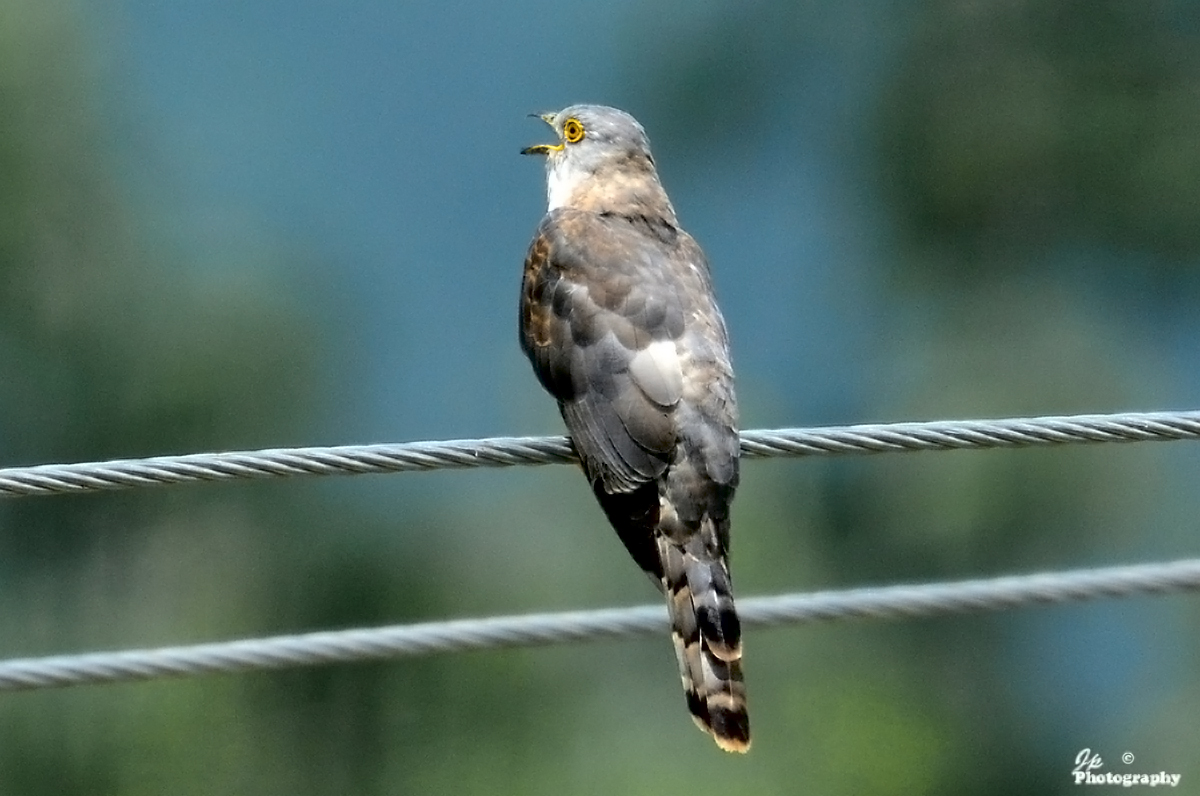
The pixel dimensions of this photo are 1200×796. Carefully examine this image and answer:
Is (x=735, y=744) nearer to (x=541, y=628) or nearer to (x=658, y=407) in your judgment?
(x=541, y=628)

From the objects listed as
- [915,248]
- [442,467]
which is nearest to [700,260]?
[442,467]

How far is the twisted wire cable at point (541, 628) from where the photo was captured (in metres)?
3.41

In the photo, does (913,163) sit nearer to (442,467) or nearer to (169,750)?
(169,750)

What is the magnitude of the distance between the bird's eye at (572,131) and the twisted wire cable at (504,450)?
2.19 m

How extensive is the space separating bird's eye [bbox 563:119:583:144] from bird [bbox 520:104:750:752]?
82cm

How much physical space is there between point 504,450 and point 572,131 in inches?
98.9

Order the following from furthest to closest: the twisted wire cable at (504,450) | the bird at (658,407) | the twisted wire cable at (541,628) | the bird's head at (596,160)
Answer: the bird's head at (596,160), the bird at (658,407), the twisted wire cable at (541,628), the twisted wire cable at (504,450)

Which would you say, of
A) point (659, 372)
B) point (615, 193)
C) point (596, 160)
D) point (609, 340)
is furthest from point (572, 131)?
point (659, 372)

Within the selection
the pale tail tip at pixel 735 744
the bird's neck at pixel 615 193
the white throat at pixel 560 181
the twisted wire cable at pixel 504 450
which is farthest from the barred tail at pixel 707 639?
the white throat at pixel 560 181

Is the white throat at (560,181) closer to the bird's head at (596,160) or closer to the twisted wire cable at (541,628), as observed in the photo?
the bird's head at (596,160)

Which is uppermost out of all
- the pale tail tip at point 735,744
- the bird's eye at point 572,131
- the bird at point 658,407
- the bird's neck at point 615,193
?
the bird's eye at point 572,131

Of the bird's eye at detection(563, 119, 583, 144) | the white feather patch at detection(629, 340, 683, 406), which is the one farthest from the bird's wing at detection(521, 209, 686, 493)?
the bird's eye at detection(563, 119, 583, 144)

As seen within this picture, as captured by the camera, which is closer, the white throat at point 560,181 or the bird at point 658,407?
A: the bird at point 658,407

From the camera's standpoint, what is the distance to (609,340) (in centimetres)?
409
